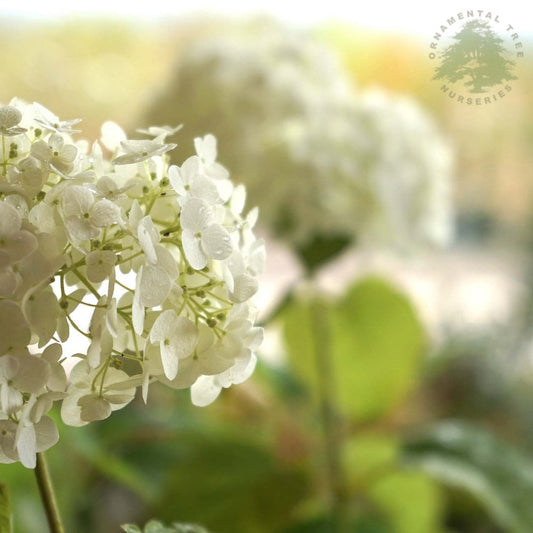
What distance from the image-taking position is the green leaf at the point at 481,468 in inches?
28.7

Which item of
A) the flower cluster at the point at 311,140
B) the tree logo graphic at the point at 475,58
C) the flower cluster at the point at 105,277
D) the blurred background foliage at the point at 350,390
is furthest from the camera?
the blurred background foliage at the point at 350,390

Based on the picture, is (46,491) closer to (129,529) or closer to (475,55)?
(129,529)

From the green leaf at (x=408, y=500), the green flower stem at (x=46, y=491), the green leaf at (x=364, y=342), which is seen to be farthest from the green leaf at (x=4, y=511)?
the green leaf at (x=408, y=500)

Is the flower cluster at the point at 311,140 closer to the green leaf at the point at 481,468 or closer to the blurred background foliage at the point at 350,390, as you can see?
the blurred background foliage at the point at 350,390

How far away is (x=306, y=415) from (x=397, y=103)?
509 mm

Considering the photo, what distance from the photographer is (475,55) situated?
1.74 ft

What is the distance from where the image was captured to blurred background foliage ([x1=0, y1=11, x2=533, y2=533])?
0.83m

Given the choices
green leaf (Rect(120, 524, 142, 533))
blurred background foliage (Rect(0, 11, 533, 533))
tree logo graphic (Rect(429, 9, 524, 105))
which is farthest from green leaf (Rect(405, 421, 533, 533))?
green leaf (Rect(120, 524, 142, 533))

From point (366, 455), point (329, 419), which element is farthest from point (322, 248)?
point (366, 455)

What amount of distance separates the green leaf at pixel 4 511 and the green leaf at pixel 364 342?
614 millimetres

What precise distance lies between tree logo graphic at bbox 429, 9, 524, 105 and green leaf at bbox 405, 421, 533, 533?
1.19ft

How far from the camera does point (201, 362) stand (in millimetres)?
294

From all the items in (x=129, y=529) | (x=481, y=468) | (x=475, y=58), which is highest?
(x=475, y=58)

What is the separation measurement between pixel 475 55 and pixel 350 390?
0.52m
